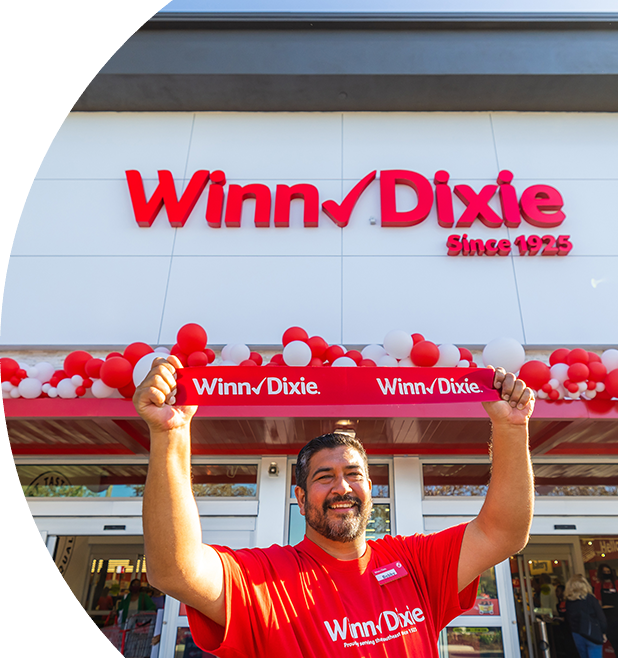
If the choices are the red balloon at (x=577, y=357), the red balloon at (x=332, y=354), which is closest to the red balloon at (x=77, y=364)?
the red balloon at (x=332, y=354)

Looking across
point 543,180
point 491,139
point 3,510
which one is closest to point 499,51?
point 491,139

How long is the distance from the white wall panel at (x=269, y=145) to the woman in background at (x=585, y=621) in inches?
223

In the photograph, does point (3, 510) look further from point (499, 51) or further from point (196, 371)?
point (499, 51)

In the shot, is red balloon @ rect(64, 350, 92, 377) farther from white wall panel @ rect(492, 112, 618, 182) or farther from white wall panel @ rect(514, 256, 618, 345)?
white wall panel @ rect(492, 112, 618, 182)

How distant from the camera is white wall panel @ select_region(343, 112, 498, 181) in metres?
6.08

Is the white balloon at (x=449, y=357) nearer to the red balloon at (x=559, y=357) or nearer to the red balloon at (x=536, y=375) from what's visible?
the red balloon at (x=536, y=375)

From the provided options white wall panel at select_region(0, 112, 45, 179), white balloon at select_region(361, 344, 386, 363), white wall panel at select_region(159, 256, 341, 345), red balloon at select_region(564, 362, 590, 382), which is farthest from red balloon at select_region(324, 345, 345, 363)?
white wall panel at select_region(0, 112, 45, 179)

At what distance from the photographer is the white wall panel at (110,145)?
612 centimetres

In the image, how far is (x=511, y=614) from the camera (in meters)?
4.46

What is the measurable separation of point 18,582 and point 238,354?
3.14 metres

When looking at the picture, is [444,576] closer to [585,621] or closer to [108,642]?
[585,621]

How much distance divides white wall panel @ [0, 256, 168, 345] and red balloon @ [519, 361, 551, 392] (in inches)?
141

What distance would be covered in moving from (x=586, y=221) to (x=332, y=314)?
10.5 feet

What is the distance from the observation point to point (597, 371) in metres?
3.87
